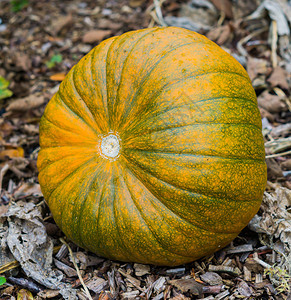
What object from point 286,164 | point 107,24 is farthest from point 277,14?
point 107,24

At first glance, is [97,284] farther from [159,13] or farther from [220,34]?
[159,13]

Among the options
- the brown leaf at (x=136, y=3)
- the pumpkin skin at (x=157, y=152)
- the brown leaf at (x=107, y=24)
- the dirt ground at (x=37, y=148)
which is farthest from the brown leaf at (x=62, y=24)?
the pumpkin skin at (x=157, y=152)

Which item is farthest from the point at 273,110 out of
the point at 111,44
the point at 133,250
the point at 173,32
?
the point at 133,250

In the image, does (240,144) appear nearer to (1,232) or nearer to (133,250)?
(133,250)

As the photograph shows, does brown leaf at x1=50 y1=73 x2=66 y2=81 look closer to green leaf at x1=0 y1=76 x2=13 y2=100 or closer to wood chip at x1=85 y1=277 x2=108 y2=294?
green leaf at x1=0 y1=76 x2=13 y2=100

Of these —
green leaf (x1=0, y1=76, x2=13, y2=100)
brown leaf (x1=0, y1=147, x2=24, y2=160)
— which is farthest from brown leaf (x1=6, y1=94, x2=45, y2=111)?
brown leaf (x1=0, y1=147, x2=24, y2=160)

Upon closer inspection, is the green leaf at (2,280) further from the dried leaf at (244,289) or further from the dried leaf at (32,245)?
the dried leaf at (244,289)
